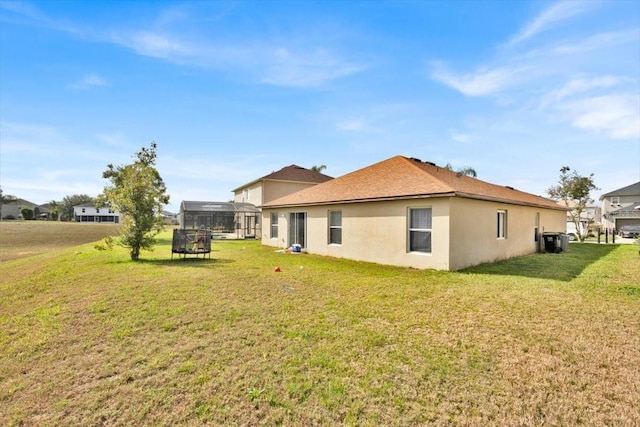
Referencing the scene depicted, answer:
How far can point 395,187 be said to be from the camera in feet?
39.3

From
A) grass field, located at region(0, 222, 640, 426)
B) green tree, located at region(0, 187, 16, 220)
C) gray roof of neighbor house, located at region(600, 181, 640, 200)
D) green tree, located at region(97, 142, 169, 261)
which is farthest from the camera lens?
green tree, located at region(0, 187, 16, 220)

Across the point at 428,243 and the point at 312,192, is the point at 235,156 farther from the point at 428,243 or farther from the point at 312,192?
the point at 428,243

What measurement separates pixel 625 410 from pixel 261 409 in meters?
3.54

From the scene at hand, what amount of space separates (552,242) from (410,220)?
426 inches

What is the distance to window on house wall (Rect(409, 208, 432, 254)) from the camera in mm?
10648

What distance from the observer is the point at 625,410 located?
299 centimetres

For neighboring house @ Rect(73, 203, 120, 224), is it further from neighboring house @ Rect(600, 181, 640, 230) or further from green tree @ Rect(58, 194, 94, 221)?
neighboring house @ Rect(600, 181, 640, 230)

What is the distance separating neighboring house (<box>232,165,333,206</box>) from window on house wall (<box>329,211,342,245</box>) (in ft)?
48.1

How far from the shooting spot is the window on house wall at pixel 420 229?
10.6 metres

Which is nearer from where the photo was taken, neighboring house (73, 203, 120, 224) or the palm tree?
neighboring house (73, 203, 120, 224)

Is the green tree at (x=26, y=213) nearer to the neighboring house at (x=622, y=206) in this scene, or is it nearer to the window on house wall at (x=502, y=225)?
the window on house wall at (x=502, y=225)

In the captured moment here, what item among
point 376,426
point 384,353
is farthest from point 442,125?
point 376,426

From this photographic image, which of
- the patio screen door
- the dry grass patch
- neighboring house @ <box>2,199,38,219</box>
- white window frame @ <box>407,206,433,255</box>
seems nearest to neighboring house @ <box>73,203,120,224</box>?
neighboring house @ <box>2,199,38,219</box>

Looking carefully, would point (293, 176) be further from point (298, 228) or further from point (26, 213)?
point (26, 213)
